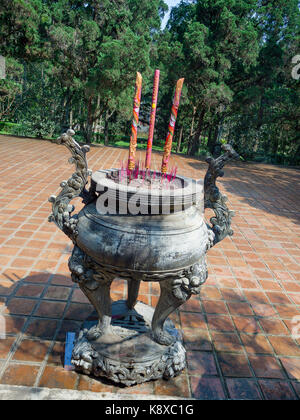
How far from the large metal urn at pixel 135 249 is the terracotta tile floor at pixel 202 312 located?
181mm

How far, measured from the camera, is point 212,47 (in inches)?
441

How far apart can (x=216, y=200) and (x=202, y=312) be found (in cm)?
131

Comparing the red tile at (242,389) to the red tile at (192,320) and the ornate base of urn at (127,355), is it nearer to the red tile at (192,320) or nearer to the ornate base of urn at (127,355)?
the ornate base of urn at (127,355)

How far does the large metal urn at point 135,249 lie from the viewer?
63.0 inches

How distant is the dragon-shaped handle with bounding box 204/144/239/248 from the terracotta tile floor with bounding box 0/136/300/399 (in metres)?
1.00

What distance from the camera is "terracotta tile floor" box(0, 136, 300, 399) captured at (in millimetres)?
2012

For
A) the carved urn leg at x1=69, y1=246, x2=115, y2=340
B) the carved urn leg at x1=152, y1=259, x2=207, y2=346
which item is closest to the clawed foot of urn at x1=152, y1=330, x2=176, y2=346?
the carved urn leg at x1=152, y1=259, x2=207, y2=346

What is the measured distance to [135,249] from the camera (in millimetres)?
1580

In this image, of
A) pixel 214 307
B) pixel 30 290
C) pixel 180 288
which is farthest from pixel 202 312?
pixel 30 290

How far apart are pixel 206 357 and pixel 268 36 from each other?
46.9 feet

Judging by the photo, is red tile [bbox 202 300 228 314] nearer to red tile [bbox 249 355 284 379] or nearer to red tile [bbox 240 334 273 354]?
red tile [bbox 240 334 273 354]

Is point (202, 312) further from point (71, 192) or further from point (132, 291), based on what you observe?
point (71, 192)
